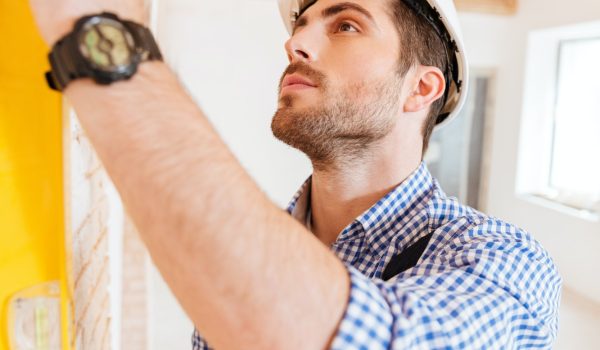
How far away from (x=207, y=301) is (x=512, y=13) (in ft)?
11.8

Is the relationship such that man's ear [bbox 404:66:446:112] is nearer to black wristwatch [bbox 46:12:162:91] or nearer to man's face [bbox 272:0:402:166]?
man's face [bbox 272:0:402:166]

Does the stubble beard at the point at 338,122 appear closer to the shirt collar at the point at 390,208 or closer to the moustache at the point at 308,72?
the moustache at the point at 308,72

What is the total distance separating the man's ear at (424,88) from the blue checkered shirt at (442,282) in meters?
0.21

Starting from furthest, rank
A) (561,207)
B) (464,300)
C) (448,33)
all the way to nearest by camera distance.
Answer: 1. (561,207)
2. (448,33)
3. (464,300)

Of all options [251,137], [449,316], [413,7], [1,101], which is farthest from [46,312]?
[251,137]

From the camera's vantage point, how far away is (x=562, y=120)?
327 cm

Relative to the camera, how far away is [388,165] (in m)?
1.12

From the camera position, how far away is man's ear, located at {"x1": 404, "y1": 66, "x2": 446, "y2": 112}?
3.86ft

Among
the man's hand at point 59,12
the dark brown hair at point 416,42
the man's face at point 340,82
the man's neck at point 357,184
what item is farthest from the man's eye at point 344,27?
the man's hand at point 59,12

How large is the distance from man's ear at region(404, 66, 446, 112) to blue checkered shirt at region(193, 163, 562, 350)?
0.70 feet

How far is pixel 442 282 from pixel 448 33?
827mm

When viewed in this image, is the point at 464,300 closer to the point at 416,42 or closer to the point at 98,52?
the point at 98,52

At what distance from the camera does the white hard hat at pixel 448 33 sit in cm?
115

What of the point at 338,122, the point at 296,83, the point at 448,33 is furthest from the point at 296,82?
the point at 448,33
